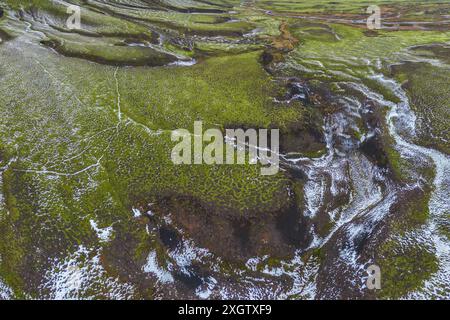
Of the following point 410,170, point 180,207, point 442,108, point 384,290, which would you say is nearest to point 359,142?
point 410,170

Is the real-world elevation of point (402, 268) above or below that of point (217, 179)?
below

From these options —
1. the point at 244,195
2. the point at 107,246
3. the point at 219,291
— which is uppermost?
the point at 244,195

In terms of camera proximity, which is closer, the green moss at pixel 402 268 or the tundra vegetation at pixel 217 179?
the green moss at pixel 402 268

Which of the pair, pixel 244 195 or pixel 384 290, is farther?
pixel 244 195

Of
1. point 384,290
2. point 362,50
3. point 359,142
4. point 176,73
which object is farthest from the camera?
point 362,50

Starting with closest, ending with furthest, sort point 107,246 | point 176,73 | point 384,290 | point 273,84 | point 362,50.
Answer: point 384,290, point 107,246, point 273,84, point 176,73, point 362,50

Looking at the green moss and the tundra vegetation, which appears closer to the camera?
the green moss

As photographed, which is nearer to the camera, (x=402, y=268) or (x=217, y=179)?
(x=402, y=268)

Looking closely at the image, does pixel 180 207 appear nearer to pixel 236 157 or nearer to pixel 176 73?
pixel 236 157
